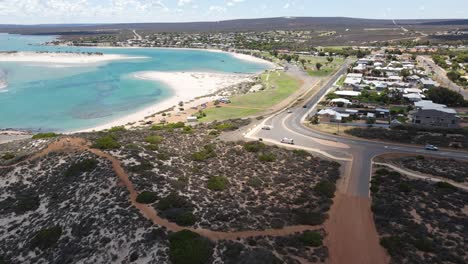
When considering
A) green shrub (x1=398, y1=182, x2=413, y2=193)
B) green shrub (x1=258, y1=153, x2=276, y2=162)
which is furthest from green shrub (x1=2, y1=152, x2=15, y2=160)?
green shrub (x1=398, y1=182, x2=413, y2=193)

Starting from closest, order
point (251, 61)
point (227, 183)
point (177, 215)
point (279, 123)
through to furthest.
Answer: point (177, 215)
point (227, 183)
point (279, 123)
point (251, 61)

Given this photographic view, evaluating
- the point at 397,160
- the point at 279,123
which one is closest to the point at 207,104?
the point at 279,123

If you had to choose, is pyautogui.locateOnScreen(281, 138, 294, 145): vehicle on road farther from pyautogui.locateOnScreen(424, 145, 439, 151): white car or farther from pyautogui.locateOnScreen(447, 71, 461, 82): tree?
pyautogui.locateOnScreen(447, 71, 461, 82): tree

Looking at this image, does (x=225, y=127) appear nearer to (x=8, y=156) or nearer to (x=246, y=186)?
(x=246, y=186)

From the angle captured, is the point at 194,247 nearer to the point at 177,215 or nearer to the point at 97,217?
the point at 177,215

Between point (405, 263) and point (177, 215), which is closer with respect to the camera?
point (405, 263)

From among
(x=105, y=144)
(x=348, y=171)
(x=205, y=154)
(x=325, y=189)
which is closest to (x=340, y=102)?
(x=348, y=171)

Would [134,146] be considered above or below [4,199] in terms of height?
above

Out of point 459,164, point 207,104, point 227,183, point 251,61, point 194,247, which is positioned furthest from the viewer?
point 251,61
